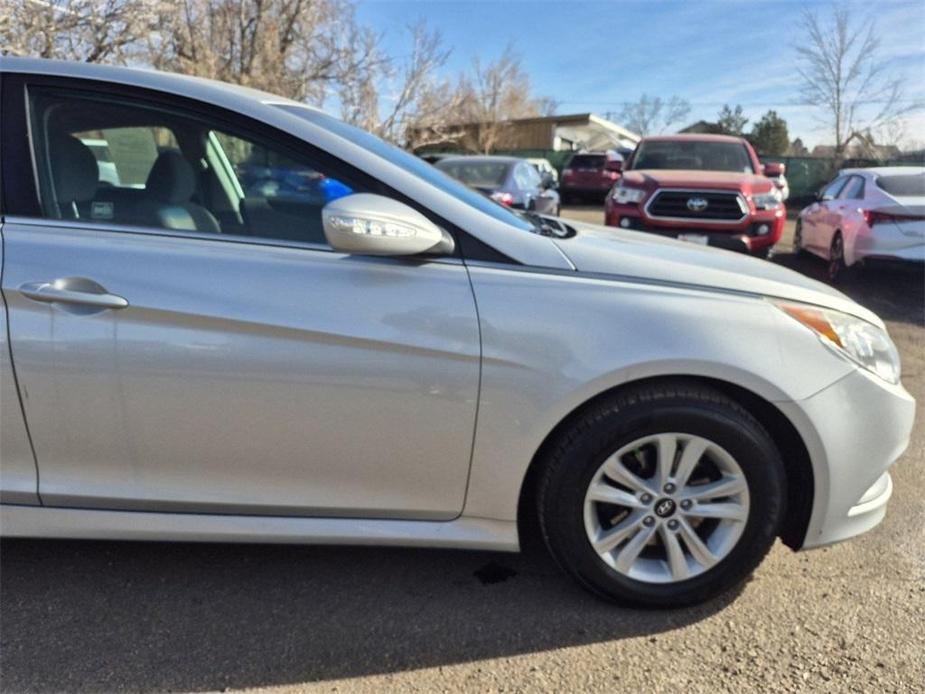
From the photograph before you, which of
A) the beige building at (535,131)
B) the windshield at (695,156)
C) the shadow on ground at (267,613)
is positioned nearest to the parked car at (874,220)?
the windshield at (695,156)

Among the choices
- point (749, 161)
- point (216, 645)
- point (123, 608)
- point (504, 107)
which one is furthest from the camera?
point (504, 107)

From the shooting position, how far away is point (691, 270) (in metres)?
2.31

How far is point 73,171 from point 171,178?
301 mm

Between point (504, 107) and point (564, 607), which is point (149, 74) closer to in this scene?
point (564, 607)

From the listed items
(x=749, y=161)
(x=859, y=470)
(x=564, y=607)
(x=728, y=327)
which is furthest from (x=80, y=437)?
(x=749, y=161)

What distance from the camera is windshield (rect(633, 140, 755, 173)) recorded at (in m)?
8.69

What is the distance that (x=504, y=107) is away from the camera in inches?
1455

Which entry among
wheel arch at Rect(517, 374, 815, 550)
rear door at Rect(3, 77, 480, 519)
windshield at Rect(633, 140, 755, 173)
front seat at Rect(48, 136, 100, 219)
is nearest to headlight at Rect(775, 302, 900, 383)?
wheel arch at Rect(517, 374, 815, 550)

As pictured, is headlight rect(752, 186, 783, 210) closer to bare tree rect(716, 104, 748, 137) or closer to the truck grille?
the truck grille

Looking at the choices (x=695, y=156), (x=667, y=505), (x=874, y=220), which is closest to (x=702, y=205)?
(x=695, y=156)

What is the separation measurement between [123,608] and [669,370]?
6.50 ft

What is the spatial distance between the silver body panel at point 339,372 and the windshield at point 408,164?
7.2 inches

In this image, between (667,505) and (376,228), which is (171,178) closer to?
(376,228)

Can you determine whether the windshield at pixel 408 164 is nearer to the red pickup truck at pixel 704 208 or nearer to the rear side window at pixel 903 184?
the red pickup truck at pixel 704 208
